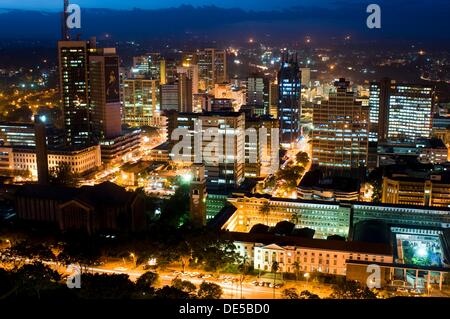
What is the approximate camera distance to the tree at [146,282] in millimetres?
8562

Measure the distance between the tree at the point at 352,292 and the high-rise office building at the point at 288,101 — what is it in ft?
46.2

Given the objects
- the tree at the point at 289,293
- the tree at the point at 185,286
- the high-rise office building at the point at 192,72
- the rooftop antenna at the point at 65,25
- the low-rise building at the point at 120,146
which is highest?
the rooftop antenna at the point at 65,25

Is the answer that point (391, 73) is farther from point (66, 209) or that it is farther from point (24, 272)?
point (24, 272)

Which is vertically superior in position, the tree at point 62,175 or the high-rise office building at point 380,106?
the high-rise office building at point 380,106

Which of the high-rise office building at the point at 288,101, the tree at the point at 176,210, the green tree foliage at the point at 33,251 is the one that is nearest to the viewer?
the green tree foliage at the point at 33,251

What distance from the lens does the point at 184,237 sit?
416 inches

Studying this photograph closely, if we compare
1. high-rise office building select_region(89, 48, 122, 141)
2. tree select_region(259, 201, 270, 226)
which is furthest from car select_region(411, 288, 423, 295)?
high-rise office building select_region(89, 48, 122, 141)

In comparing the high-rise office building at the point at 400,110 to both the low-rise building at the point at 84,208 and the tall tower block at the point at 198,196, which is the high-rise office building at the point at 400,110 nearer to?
the tall tower block at the point at 198,196

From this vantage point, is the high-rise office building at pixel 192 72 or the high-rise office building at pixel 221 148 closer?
the high-rise office building at pixel 221 148

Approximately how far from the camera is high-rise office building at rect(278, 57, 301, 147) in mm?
22891

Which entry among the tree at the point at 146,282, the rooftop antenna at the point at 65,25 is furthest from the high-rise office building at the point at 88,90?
the tree at the point at 146,282

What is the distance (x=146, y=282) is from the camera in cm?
909
